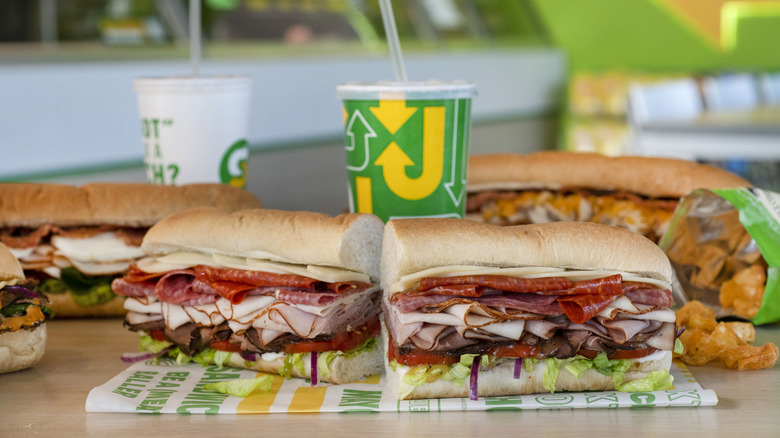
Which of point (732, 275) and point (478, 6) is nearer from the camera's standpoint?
point (732, 275)

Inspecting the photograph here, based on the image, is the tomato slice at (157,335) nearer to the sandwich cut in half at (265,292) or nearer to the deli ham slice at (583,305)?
the sandwich cut in half at (265,292)

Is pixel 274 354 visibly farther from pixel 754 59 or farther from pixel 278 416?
pixel 754 59

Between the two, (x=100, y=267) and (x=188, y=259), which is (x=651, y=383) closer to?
(x=188, y=259)

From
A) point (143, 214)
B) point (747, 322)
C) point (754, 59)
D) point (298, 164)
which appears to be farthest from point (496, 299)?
point (754, 59)

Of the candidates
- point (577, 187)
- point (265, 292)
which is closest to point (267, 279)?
point (265, 292)

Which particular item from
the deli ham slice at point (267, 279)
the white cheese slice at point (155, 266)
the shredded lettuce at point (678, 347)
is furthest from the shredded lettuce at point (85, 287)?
the shredded lettuce at point (678, 347)

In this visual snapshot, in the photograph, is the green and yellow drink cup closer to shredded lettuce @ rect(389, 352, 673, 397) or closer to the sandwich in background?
shredded lettuce @ rect(389, 352, 673, 397)
